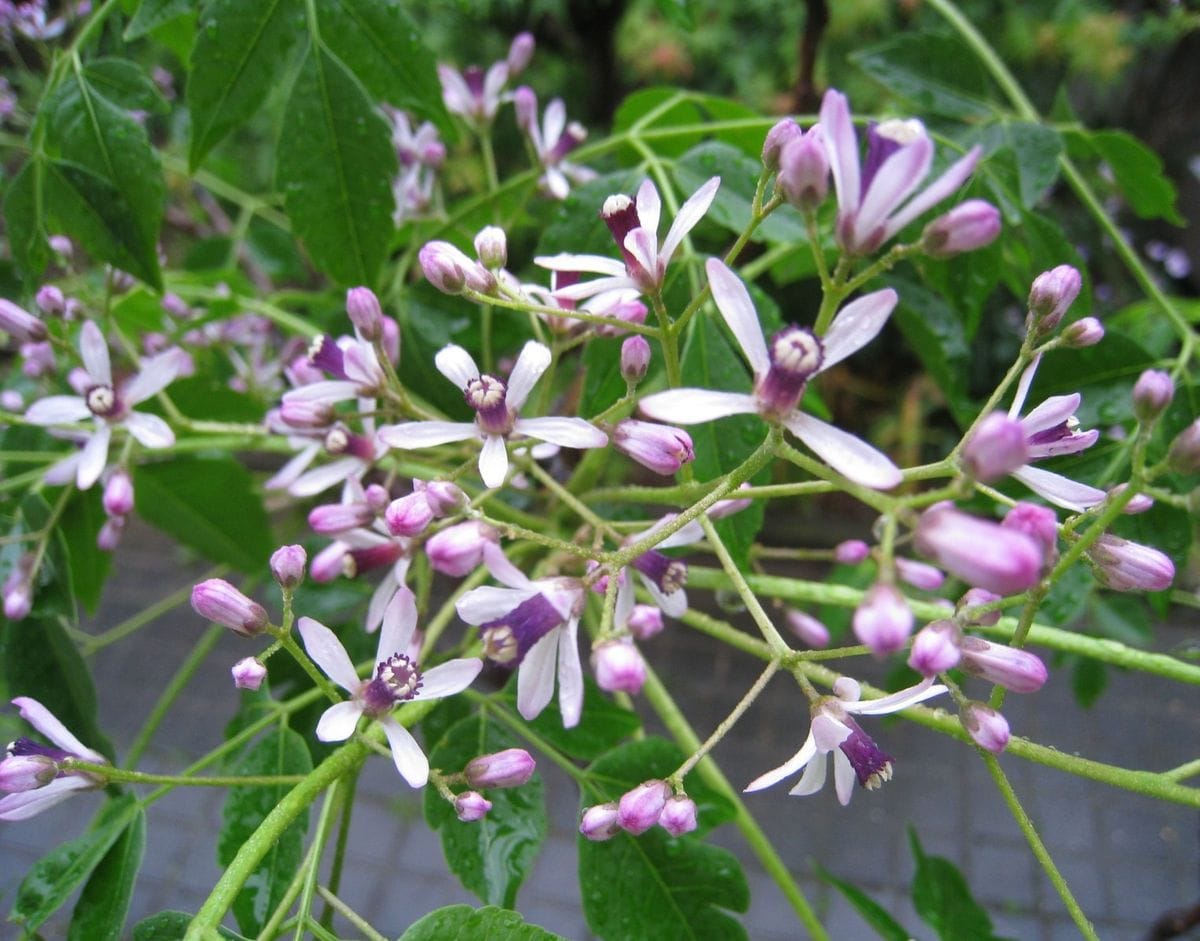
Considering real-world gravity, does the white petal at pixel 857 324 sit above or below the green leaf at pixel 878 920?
above

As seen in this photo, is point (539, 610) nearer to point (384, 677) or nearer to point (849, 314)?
point (384, 677)

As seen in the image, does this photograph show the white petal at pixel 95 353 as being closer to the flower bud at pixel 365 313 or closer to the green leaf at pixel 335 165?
the green leaf at pixel 335 165

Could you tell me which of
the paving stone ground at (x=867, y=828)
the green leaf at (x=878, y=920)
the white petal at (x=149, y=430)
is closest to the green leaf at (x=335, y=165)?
the white petal at (x=149, y=430)

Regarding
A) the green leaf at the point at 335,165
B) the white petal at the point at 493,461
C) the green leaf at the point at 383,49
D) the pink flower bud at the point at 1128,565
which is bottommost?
the pink flower bud at the point at 1128,565

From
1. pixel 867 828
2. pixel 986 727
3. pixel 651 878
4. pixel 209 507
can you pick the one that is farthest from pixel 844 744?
pixel 867 828

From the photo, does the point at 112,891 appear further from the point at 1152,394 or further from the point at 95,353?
the point at 1152,394

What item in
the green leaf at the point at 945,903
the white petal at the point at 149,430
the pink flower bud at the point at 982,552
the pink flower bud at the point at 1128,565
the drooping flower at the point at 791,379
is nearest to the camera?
the pink flower bud at the point at 982,552

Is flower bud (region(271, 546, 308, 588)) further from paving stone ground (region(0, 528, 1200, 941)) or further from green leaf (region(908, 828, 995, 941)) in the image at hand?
paving stone ground (region(0, 528, 1200, 941))
